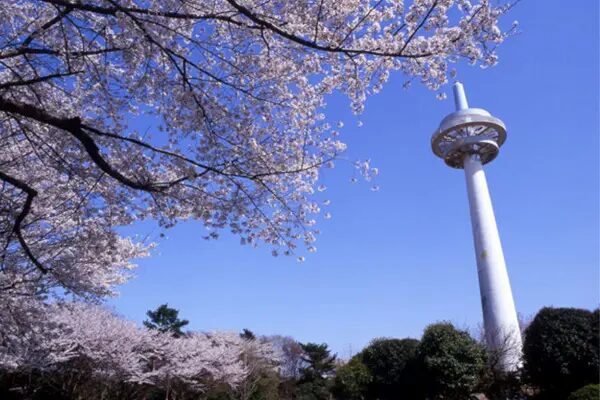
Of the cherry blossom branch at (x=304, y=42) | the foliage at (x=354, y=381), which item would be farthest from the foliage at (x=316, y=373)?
the cherry blossom branch at (x=304, y=42)

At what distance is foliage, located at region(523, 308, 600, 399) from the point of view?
6934mm

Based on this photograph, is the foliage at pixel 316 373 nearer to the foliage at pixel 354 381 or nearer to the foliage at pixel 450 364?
the foliage at pixel 354 381

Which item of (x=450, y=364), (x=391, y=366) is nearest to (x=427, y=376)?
(x=450, y=364)

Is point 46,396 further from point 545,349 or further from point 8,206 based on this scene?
point 545,349

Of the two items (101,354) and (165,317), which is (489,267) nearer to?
(101,354)

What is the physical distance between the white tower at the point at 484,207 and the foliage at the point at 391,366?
77.8 inches

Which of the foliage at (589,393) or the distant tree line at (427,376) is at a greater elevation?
the distant tree line at (427,376)

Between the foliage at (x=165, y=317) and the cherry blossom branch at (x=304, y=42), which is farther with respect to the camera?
the foliage at (x=165, y=317)

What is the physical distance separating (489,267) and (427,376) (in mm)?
5322

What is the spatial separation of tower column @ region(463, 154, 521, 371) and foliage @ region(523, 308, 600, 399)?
13.3ft

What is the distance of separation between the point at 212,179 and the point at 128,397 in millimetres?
13682

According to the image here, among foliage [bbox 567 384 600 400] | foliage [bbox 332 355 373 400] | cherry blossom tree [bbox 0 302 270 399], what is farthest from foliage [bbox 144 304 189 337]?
foliage [bbox 567 384 600 400]

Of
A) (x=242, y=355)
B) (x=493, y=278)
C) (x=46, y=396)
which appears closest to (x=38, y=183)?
Result: (x=46, y=396)

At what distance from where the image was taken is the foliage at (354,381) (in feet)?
36.4
